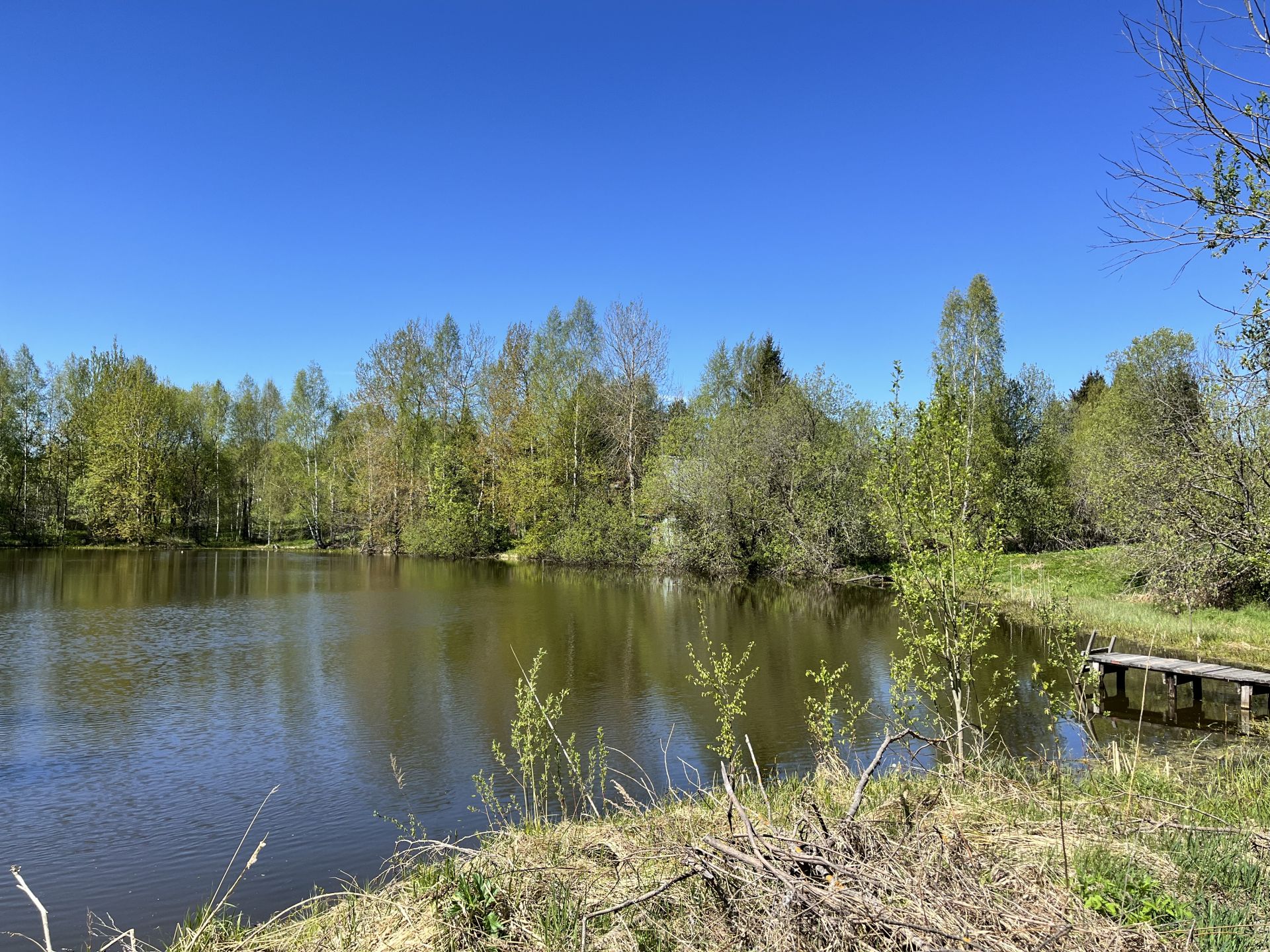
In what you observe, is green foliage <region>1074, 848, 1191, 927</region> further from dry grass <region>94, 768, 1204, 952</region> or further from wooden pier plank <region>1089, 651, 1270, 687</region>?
wooden pier plank <region>1089, 651, 1270, 687</region>

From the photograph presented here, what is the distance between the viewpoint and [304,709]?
13.9 meters

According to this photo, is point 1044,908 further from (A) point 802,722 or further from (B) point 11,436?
(B) point 11,436

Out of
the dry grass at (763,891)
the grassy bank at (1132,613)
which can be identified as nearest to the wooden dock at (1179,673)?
the grassy bank at (1132,613)

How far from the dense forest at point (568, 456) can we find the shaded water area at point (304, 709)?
723cm

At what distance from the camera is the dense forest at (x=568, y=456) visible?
35625 millimetres

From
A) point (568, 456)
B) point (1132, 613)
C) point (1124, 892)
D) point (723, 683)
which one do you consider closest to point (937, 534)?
point (723, 683)

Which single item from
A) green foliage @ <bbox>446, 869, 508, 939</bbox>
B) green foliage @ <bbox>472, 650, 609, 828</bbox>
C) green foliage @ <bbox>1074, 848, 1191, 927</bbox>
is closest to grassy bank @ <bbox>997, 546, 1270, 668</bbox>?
green foliage @ <bbox>472, 650, 609, 828</bbox>

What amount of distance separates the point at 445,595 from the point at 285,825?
68.4ft

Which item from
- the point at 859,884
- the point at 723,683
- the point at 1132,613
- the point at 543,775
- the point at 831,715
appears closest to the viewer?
the point at 859,884

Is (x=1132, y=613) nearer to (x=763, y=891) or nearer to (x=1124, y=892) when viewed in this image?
(x=1124, y=892)

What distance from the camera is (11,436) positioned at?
4816 centimetres

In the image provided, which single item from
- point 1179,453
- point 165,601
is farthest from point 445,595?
point 1179,453

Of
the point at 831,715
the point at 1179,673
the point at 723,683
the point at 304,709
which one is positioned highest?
the point at 723,683

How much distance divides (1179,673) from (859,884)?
1439cm
